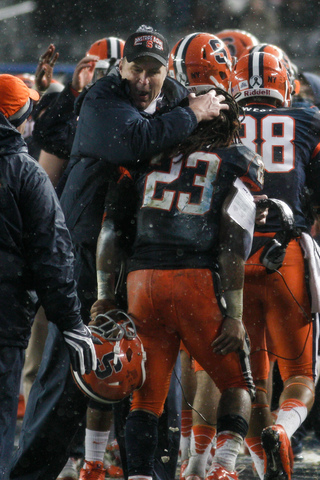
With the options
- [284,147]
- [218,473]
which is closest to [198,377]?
[218,473]

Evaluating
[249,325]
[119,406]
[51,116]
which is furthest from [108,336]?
[51,116]

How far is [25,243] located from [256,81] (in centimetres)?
188

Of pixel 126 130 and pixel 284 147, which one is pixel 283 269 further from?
pixel 126 130

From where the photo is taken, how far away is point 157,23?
13703 millimetres

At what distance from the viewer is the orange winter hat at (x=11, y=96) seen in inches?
109

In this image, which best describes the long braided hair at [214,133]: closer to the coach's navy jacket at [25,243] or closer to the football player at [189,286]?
the football player at [189,286]

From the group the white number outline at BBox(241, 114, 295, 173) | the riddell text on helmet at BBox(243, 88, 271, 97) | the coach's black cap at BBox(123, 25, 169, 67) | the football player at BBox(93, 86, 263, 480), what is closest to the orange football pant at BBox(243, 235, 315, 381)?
the white number outline at BBox(241, 114, 295, 173)

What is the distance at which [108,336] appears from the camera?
298cm

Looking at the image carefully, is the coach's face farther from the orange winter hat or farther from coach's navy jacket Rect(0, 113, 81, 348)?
coach's navy jacket Rect(0, 113, 81, 348)

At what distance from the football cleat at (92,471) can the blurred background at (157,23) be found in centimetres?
1018

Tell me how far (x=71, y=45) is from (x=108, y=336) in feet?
38.0

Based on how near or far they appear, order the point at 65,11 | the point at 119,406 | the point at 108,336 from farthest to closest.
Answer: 1. the point at 65,11
2. the point at 119,406
3. the point at 108,336

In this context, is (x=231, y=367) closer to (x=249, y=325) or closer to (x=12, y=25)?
(x=249, y=325)

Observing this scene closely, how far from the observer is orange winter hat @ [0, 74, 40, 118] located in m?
2.77
